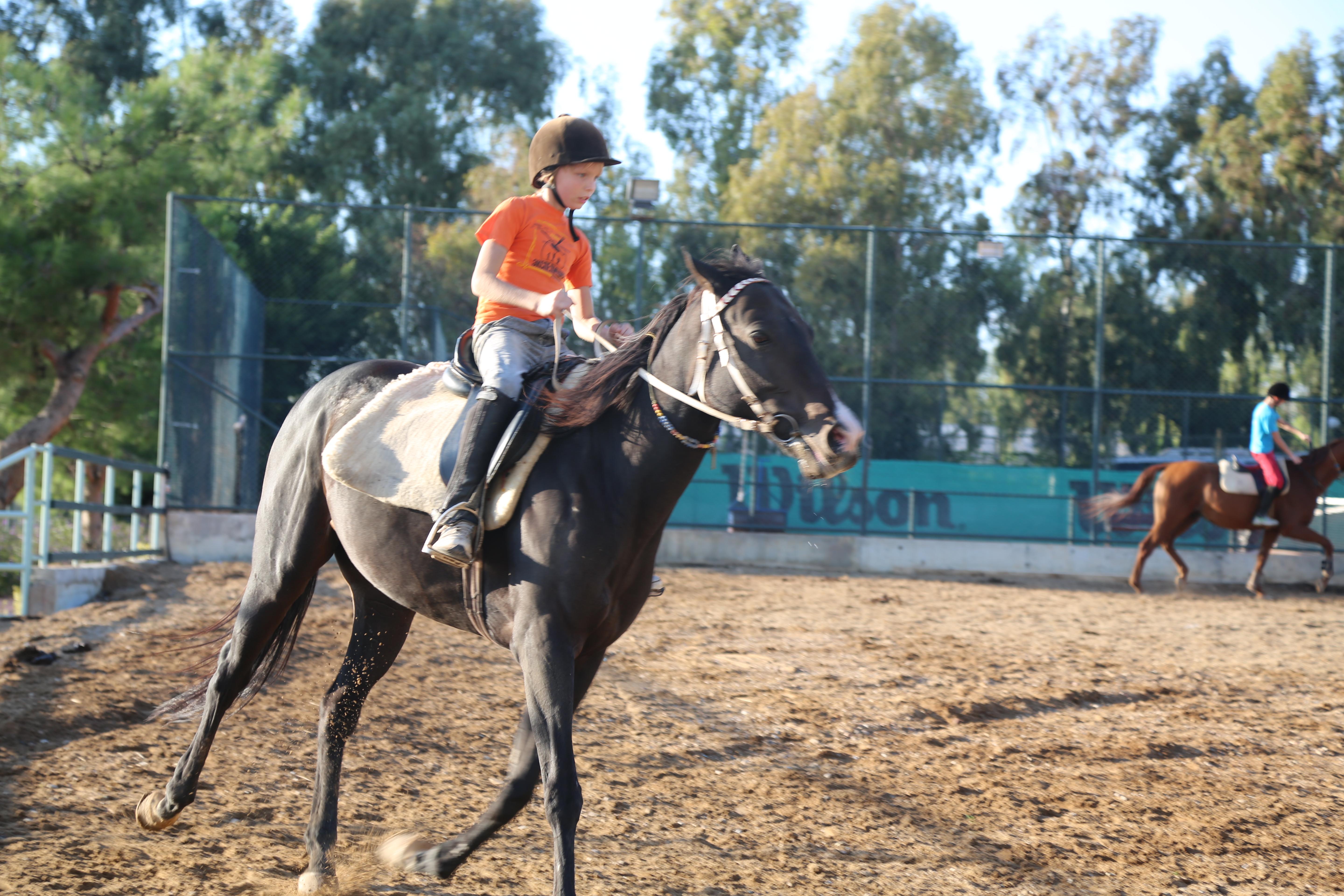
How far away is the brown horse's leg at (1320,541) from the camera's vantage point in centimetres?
1298

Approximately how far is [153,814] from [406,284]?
10.9 metres

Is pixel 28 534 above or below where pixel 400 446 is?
below

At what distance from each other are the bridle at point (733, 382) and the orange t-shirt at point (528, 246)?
2.34 ft

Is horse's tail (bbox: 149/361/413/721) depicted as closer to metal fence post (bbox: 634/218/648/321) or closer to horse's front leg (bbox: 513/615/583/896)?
horse's front leg (bbox: 513/615/583/896)

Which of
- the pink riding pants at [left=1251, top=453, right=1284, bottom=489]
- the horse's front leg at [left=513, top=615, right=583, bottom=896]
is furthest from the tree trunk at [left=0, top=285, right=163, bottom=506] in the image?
the horse's front leg at [left=513, top=615, right=583, bottom=896]

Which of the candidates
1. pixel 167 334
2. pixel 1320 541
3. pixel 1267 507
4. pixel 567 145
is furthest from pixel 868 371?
pixel 567 145

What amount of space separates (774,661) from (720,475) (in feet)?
24.1

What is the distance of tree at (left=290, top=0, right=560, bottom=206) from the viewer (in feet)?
111

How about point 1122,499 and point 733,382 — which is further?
point 1122,499

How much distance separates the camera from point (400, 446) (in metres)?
3.55

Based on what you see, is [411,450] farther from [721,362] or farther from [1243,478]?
[1243,478]

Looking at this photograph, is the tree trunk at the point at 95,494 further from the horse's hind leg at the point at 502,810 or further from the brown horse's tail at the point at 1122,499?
the horse's hind leg at the point at 502,810

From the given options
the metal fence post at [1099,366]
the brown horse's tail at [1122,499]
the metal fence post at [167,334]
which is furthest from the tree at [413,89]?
the brown horse's tail at [1122,499]

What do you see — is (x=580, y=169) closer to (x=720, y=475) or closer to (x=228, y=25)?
(x=720, y=475)
